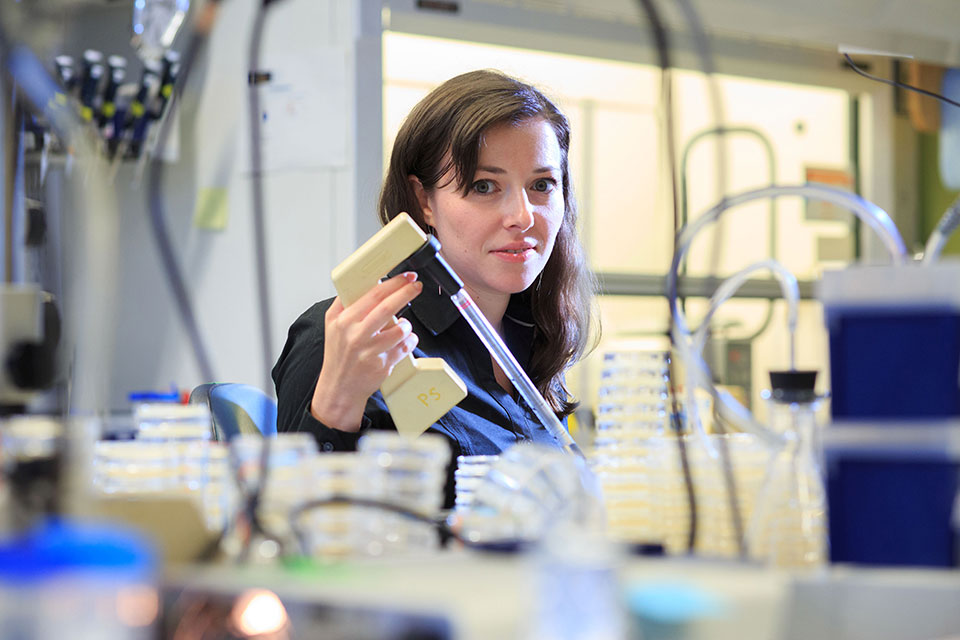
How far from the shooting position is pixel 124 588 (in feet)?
1.35

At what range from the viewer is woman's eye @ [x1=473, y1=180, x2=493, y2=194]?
62.9 inches

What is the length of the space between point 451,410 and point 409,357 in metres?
0.27

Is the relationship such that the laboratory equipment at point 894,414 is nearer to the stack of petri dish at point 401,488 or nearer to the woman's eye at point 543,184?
the stack of petri dish at point 401,488

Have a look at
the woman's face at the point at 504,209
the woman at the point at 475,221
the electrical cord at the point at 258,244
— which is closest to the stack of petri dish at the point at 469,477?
the electrical cord at the point at 258,244

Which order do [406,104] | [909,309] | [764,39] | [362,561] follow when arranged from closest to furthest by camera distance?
[362,561] < [909,309] < [406,104] < [764,39]

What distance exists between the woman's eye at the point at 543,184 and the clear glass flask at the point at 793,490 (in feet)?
3.04

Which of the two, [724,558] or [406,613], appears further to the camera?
[724,558]

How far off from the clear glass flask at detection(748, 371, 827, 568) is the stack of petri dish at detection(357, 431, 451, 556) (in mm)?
195

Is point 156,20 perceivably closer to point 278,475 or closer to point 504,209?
point 504,209

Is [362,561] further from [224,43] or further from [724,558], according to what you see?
[224,43]

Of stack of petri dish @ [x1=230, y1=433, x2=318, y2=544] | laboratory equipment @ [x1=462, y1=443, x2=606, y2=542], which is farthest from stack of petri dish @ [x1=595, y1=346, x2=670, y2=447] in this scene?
stack of petri dish @ [x1=230, y1=433, x2=318, y2=544]

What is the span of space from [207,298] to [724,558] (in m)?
2.14

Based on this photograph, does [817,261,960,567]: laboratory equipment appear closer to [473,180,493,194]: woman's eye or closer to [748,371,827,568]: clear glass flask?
[748,371,827,568]: clear glass flask

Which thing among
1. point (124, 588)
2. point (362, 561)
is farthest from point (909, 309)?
point (124, 588)
